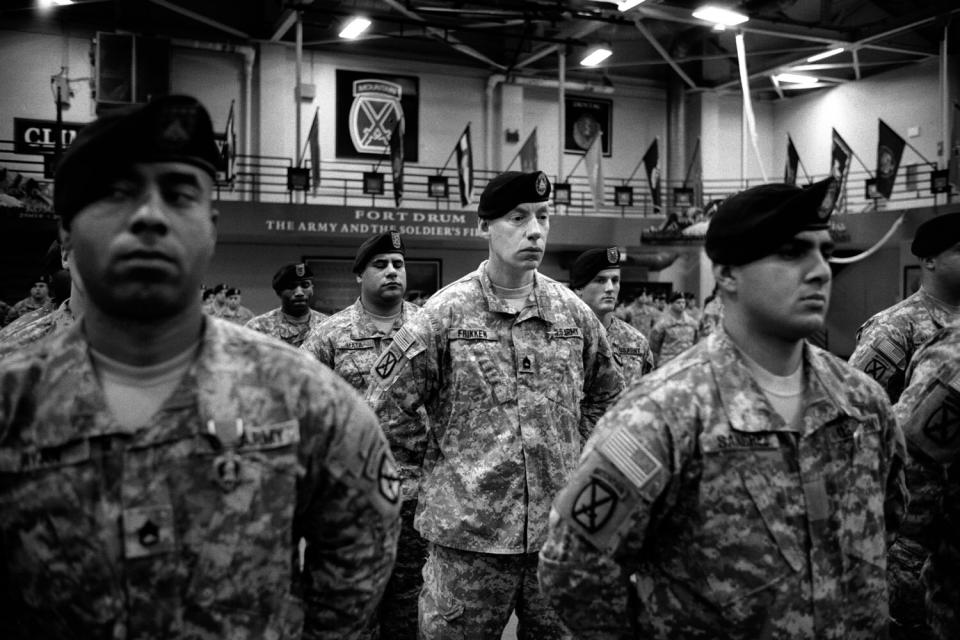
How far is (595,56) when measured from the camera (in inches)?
731

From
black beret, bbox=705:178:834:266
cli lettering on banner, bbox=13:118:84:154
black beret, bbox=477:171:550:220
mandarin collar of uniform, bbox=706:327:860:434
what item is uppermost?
cli lettering on banner, bbox=13:118:84:154

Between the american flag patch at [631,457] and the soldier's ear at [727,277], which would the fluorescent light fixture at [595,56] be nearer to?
the soldier's ear at [727,277]

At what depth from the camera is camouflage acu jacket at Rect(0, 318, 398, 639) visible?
5.12ft

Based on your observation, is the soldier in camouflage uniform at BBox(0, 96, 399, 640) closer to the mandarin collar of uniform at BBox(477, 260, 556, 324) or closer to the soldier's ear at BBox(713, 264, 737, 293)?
the soldier's ear at BBox(713, 264, 737, 293)

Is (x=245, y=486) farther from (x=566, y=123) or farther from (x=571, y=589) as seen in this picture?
(x=566, y=123)

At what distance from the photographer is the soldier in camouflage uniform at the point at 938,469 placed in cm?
257

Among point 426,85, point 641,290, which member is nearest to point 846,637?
point 641,290

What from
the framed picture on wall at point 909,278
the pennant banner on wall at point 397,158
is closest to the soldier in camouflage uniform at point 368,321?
the pennant banner on wall at point 397,158

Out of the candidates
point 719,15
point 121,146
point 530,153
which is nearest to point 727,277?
point 121,146

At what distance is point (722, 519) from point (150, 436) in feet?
4.16

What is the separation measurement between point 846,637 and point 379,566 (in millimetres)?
1134

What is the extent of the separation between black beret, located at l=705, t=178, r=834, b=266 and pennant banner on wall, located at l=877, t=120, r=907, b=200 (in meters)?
16.4

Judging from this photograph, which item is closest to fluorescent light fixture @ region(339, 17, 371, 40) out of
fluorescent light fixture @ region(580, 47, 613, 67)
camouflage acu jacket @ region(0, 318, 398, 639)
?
fluorescent light fixture @ region(580, 47, 613, 67)

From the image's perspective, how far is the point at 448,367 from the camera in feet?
11.3
